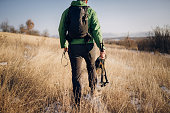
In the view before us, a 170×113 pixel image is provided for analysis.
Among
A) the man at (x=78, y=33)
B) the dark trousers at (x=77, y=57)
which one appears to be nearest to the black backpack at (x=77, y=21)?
the man at (x=78, y=33)

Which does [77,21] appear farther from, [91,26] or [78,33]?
[91,26]

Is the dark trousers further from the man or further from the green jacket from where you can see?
the green jacket

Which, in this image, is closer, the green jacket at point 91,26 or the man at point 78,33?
the man at point 78,33

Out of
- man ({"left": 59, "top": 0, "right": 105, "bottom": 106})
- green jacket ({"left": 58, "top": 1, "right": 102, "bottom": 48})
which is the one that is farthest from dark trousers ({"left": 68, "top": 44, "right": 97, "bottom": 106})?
green jacket ({"left": 58, "top": 1, "right": 102, "bottom": 48})

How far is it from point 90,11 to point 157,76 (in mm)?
3374

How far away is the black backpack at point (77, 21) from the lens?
4.89 feet

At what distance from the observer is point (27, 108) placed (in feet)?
4.71

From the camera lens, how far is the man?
1.51m

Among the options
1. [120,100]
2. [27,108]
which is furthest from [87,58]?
[27,108]

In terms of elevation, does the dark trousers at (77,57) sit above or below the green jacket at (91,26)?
below

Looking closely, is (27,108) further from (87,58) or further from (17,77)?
(87,58)

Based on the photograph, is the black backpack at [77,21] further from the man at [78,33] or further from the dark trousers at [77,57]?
the dark trousers at [77,57]

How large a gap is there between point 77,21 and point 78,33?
0.66 ft

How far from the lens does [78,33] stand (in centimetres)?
152
